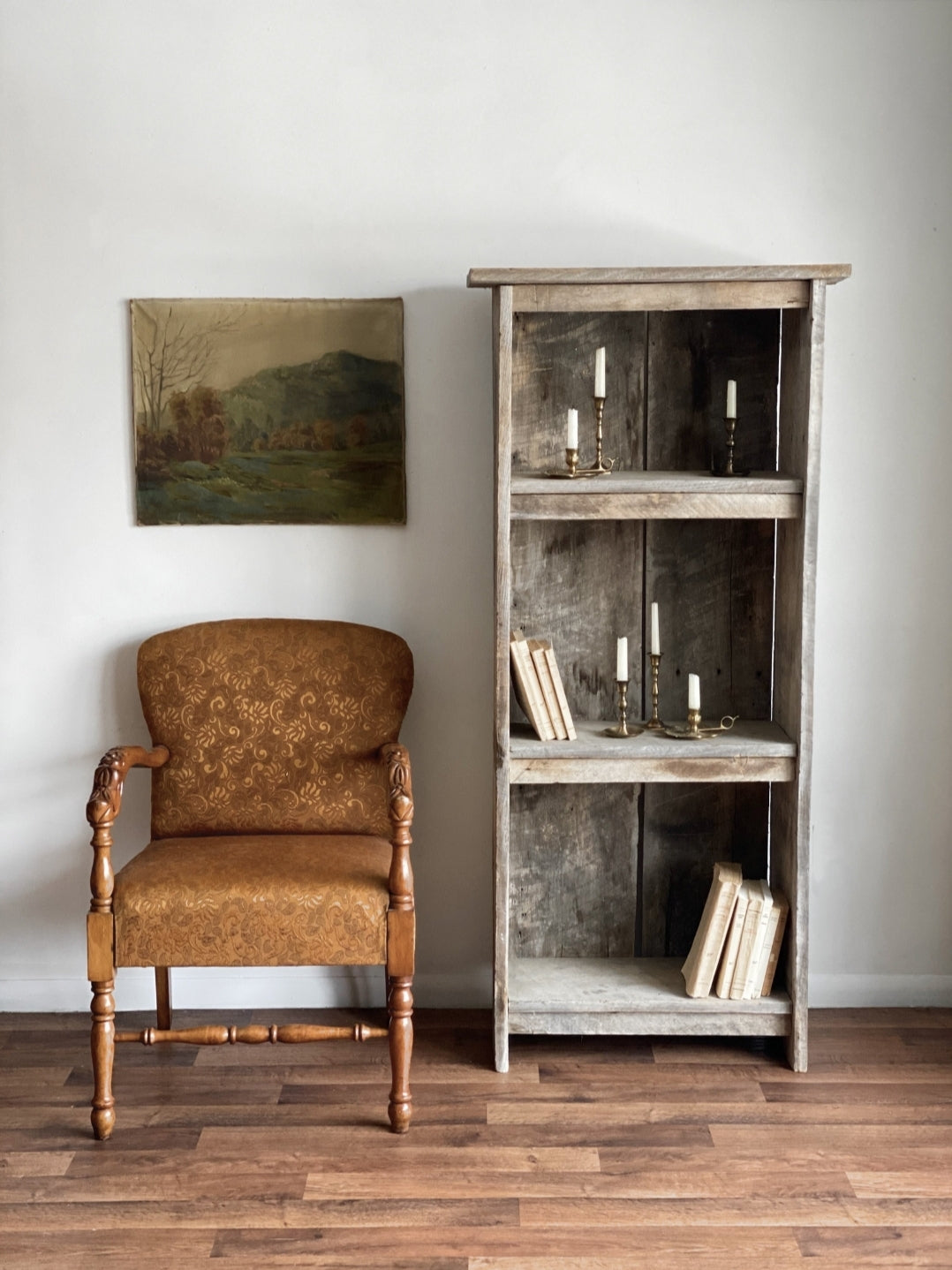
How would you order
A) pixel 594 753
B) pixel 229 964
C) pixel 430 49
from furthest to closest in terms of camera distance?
pixel 430 49
pixel 594 753
pixel 229 964

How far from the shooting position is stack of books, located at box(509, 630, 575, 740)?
9.06 ft

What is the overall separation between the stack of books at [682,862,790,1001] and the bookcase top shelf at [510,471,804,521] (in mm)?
863

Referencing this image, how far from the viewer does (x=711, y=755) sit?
2.72m

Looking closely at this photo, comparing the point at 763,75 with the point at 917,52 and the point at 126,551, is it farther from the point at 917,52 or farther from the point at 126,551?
the point at 126,551

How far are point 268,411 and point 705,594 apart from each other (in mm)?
1177

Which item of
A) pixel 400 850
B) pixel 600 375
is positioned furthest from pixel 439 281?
pixel 400 850

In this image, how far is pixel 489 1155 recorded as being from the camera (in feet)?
8.03

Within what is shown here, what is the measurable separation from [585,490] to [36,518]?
4.58ft

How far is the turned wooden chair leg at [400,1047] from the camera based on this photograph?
2.51 m

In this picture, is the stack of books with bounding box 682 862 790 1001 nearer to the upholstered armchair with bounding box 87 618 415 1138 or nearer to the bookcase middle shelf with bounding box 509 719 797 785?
the bookcase middle shelf with bounding box 509 719 797 785

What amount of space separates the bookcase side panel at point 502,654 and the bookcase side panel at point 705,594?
482mm

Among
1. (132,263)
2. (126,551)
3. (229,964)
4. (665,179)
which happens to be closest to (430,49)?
(665,179)

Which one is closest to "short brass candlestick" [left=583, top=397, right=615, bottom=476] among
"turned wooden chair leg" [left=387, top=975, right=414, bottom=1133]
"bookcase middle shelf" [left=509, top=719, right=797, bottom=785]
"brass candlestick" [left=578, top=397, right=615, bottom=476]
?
"brass candlestick" [left=578, top=397, right=615, bottom=476]

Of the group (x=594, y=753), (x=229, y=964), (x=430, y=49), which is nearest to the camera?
(x=229, y=964)
